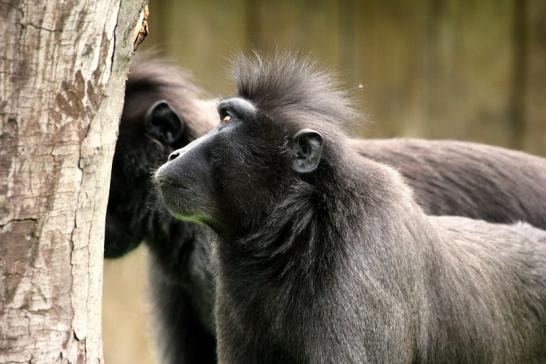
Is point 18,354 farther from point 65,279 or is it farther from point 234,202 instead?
point 234,202

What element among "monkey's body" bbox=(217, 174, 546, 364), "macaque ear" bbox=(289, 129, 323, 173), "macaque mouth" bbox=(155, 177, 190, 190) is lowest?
"monkey's body" bbox=(217, 174, 546, 364)

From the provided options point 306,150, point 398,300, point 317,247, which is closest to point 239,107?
point 306,150

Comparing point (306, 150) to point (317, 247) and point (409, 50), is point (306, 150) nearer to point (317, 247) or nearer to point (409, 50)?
point (317, 247)

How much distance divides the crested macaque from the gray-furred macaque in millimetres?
1399

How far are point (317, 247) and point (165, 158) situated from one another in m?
2.18

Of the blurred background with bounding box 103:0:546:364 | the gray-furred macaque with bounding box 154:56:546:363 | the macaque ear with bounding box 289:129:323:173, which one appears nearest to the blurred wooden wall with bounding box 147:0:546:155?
the blurred background with bounding box 103:0:546:364

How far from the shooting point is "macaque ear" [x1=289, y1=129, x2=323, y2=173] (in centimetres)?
544

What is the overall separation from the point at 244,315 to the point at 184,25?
5.68 metres

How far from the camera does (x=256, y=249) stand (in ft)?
18.4

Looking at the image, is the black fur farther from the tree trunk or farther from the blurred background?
the blurred background

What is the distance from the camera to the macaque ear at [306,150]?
17.9 feet

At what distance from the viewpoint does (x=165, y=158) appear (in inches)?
287

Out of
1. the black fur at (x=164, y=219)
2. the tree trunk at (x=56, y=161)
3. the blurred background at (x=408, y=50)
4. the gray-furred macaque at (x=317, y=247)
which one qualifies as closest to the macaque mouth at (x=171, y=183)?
the gray-furred macaque at (x=317, y=247)

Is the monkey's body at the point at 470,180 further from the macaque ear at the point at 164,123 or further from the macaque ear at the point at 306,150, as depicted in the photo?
the macaque ear at the point at 306,150
